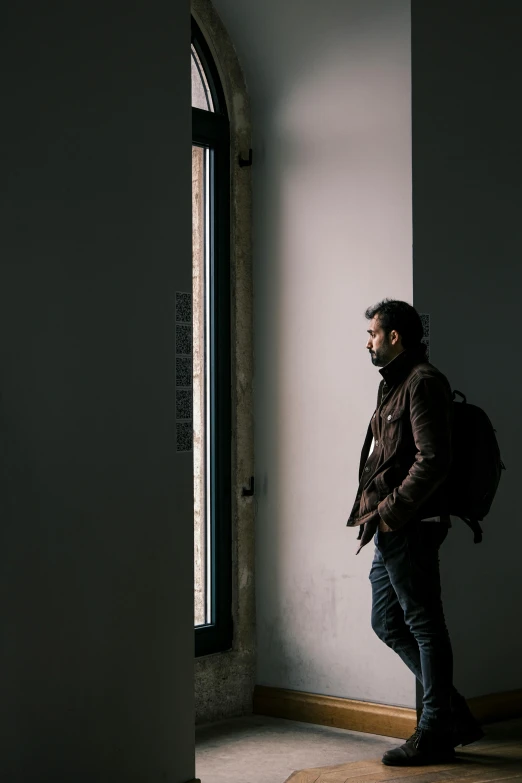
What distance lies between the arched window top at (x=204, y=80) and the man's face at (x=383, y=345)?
1.48 meters

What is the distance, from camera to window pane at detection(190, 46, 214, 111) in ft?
15.6

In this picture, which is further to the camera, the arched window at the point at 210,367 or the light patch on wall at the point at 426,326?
the arched window at the point at 210,367

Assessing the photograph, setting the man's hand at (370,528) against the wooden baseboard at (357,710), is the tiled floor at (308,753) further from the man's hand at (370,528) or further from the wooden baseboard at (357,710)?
the man's hand at (370,528)

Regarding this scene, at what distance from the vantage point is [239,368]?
4.80 metres

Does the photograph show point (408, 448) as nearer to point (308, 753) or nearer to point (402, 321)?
point (402, 321)

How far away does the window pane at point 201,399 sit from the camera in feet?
15.4

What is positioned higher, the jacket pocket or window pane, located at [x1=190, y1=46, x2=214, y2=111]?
window pane, located at [x1=190, y1=46, x2=214, y2=111]

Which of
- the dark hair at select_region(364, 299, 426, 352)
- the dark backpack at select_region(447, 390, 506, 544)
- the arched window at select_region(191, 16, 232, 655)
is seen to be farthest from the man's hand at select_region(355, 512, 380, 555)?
the arched window at select_region(191, 16, 232, 655)

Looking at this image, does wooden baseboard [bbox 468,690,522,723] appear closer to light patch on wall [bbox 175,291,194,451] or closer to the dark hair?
the dark hair

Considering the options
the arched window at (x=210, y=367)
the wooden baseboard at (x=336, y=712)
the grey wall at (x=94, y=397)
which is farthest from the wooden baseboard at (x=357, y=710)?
the grey wall at (x=94, y=397)

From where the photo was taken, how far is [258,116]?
4863 millimetres

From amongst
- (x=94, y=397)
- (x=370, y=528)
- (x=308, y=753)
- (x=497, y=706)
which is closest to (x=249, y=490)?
(x=370, y=528)

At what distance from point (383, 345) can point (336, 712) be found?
1.63 m

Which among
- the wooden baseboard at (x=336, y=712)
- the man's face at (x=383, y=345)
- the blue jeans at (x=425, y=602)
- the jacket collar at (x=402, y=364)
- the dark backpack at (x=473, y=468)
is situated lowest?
the wooden baseboard at (x=336, y=712)
